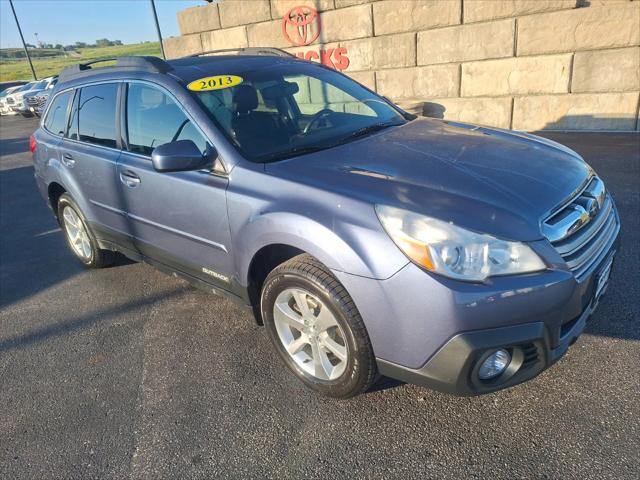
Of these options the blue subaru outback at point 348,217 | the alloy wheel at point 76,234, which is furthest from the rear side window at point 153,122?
the alloy wheel at point 76,234

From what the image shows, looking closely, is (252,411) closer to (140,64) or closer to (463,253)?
(463,253)

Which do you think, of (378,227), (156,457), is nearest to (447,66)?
(378,227)

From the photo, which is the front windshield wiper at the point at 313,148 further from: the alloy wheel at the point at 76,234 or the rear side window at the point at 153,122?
the alloy wheel at the point at 76,234

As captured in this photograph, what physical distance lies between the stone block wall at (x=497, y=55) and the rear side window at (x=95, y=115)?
22.5ft

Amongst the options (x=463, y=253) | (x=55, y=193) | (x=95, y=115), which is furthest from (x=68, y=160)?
(x=463, y=253)

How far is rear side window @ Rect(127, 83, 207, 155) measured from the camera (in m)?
2.95

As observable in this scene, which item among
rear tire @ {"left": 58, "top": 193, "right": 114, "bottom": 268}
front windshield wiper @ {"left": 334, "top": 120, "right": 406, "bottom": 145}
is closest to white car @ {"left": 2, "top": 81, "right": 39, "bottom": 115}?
rear tire @ {"left": 58, "top": 193, "right": 114, "bottom": 268}

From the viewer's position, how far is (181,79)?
10.1 ft

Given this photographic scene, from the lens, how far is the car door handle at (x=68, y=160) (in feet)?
13.2

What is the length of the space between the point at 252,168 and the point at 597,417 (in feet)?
7.00

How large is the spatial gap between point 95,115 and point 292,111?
68.2 inches

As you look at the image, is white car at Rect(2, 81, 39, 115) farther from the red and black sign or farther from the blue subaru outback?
the blue subaru outback

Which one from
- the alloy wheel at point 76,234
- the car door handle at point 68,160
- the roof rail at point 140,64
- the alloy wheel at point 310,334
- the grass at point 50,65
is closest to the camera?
the alloy wheel at point 310,334

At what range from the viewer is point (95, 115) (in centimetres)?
382
